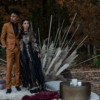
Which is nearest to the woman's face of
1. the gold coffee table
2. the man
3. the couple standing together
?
the couple standing together

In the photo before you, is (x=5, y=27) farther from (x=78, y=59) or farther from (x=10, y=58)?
(x=78, y=59)

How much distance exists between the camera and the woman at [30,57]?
250cm

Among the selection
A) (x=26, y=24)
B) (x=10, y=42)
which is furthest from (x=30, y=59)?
(x=26, y=24)

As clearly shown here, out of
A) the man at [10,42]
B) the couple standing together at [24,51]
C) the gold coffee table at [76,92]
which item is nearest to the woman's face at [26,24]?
the couple standing together at [24,51]

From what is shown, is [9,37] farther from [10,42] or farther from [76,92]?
[76,92]

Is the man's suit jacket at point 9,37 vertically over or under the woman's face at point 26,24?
under

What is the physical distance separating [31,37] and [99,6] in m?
3.76

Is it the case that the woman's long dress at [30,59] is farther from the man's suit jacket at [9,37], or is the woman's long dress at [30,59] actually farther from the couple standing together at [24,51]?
the man's suit jacket at [9,37]

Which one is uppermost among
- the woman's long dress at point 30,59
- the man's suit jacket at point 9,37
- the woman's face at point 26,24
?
the woman's face at point 26,24

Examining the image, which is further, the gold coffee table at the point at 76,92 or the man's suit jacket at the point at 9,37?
the man's suit jacket at the point at 9,37

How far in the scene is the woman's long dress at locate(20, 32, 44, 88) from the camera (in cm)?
250

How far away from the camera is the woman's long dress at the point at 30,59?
8.20 ft

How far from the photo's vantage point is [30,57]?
250cm

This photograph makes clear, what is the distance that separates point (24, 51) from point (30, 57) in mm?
128
